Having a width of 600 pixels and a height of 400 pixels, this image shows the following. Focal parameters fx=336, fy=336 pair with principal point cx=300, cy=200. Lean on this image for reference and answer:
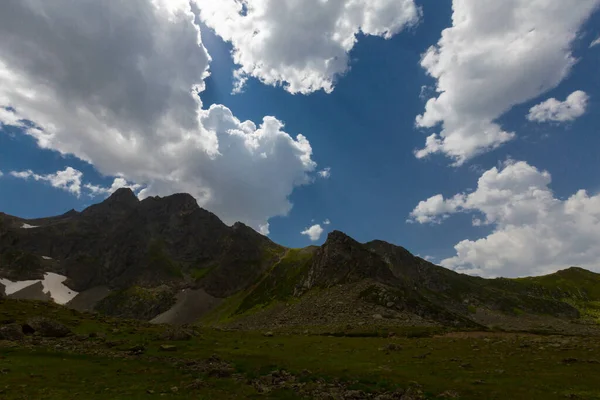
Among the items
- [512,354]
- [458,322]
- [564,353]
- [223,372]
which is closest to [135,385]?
[223,372]

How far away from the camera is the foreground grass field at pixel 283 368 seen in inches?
985

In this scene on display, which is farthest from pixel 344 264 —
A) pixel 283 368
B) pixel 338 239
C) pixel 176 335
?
pixel 283 368

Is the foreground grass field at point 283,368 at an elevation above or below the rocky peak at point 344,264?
below

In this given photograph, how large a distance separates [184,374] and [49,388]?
10.3 m

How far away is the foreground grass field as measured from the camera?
25016 millimetres

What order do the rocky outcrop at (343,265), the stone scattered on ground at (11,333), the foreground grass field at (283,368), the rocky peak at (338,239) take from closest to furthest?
the foreground grass field at (283,368), the stone scattered on ground at (11,333), the rocky outcrop at (343,265), the rocky peak at (338,239)

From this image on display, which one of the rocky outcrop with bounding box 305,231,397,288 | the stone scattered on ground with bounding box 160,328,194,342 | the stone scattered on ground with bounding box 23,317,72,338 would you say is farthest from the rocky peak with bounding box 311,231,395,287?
the stone scattered on ground with bounding box 23,317,72,338

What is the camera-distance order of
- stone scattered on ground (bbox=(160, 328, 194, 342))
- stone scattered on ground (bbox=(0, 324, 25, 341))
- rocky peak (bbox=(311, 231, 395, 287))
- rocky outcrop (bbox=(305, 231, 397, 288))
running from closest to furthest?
stone scattered on ground (bbox=(0, 324, 25, 341)) → stone scattered on ground (bbox=(160, 328, 194, 342)) → rocky outcrop (bbox=(305, 231, 397, 288)) → rocky peak (bbox=(311, 231, 395, 287))

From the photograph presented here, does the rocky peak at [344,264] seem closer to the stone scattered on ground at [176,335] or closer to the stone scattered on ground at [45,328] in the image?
the stone scattered on ground at [176,335]

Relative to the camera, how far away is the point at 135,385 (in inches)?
1019

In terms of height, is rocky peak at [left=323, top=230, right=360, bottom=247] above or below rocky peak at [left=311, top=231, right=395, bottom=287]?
above

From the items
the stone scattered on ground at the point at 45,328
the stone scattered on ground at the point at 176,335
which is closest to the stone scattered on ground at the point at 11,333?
the stone scattered on ground at the point at 45,328

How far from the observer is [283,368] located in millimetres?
34625

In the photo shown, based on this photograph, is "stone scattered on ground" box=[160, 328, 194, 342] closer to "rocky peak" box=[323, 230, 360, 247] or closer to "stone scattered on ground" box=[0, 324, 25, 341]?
"stone scattered on ground" box=[0, 324, 25, 341]
